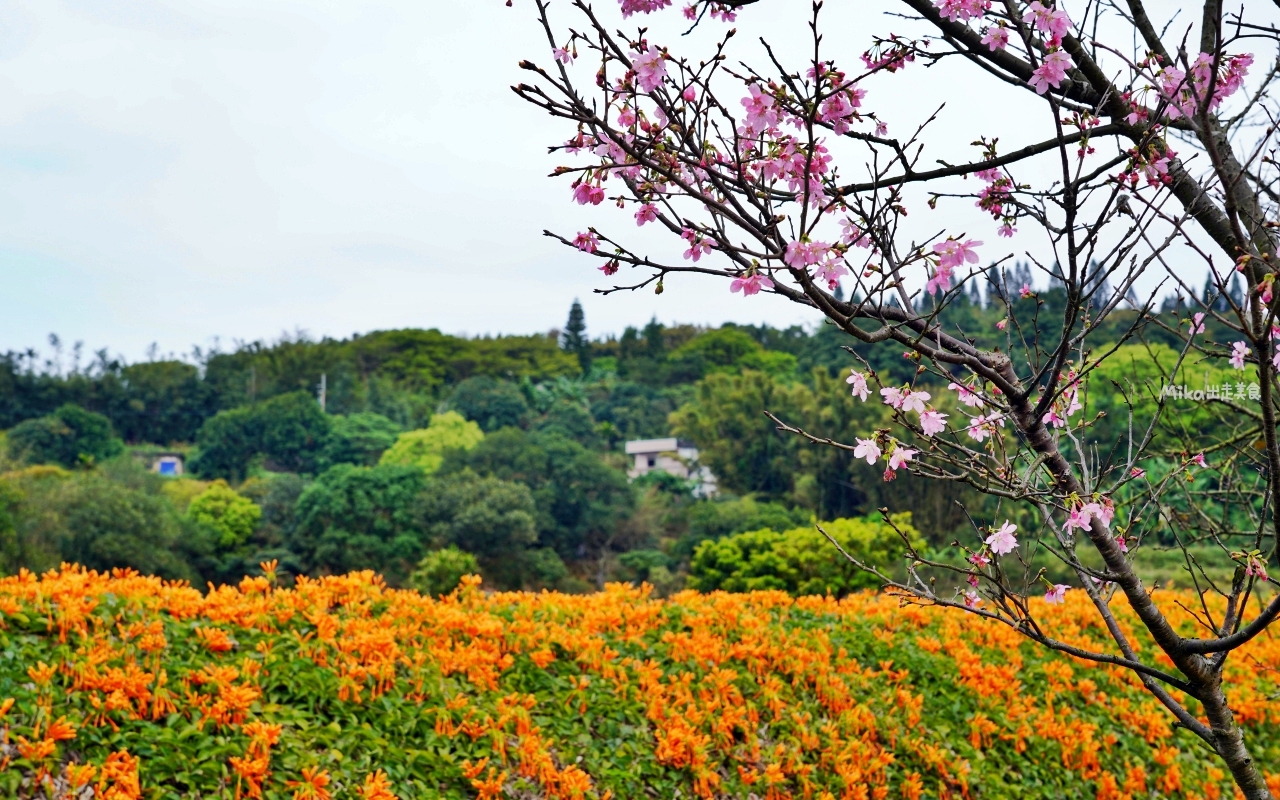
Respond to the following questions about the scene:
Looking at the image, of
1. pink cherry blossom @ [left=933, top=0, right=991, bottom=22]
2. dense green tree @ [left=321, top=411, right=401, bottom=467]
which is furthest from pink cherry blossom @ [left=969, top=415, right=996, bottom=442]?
dense green tree @ [left=321, top=411, right=401, bottom=467]

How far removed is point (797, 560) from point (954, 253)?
387 inches

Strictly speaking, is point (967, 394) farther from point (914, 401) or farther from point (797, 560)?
point (797, 560)

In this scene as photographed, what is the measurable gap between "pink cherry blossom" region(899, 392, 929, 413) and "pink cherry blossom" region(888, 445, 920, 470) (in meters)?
0.09

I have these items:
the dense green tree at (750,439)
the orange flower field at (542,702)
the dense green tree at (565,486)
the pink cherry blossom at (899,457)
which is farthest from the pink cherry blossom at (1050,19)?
the dense green tree at (750,439)

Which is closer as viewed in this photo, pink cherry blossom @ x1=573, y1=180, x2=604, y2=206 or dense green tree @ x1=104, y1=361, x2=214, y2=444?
pink cherry blossom @ x1=573, y1=180, x2=604, y2=206

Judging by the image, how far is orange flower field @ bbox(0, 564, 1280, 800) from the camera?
9.83 feet

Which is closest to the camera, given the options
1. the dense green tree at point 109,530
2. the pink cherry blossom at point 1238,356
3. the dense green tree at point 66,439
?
the pink cherry blossom at point 1238,356

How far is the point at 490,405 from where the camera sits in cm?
3734

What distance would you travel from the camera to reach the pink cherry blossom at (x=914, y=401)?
189 centimetres

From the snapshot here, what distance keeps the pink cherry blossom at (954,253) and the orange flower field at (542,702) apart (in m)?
1.71

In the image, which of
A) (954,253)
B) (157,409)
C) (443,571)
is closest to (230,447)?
(157,409)

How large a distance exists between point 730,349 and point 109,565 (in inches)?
1182

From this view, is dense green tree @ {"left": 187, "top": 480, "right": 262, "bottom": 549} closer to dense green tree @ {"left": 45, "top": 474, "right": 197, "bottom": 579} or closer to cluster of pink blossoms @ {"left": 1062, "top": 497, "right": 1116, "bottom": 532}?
dense green tree @ {"left": 45, "top": 474, "right": 197, "bottom": 579}

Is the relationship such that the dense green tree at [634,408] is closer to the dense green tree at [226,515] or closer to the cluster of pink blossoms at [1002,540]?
the dense green tree at [226,515]
